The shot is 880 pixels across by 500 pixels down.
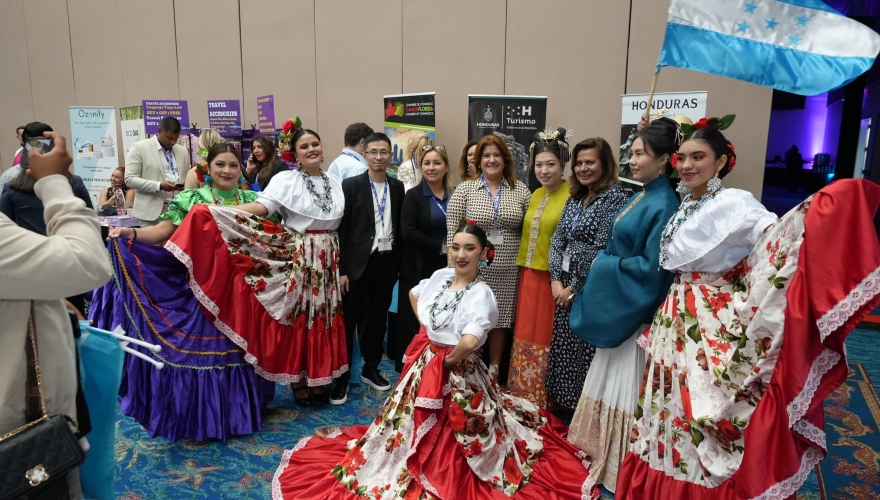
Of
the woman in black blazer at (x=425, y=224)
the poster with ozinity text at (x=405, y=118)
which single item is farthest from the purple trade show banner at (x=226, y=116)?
the woman in black blazer at (x=425, y=224)

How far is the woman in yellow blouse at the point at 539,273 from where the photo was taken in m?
3.30

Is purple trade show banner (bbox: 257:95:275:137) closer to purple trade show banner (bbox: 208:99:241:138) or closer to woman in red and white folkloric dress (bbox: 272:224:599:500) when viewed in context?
purple trade show banner (bbox: 208:99:241:138)

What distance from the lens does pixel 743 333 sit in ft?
6.56

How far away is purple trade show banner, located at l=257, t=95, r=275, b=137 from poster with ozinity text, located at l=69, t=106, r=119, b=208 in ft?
8.91

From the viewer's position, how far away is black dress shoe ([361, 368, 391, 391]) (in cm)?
373

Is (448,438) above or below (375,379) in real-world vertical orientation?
above

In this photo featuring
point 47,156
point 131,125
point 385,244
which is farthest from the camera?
point 131,125

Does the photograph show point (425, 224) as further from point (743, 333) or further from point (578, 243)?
point (743, 333)

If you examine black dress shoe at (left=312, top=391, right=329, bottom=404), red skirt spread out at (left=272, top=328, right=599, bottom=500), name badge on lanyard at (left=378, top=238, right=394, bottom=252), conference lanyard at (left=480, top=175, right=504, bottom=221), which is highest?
conference lanyard at (left=480, top=175, right=504, bottom=221)

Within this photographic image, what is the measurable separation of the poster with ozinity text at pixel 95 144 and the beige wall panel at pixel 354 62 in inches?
148

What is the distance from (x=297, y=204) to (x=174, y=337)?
3.15 ft

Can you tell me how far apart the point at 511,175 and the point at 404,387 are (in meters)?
1.62

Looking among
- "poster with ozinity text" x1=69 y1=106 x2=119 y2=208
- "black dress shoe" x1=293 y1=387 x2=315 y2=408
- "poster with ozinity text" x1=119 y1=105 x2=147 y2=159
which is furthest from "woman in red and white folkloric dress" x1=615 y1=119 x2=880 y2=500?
"poster with ozinity text" x1=69 y1=106 x2=119 y2=208

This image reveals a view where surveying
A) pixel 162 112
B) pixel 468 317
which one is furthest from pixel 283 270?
pixel 162 112
